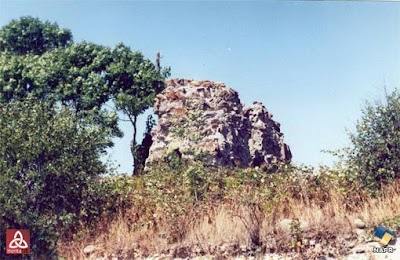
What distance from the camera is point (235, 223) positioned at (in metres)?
7.41

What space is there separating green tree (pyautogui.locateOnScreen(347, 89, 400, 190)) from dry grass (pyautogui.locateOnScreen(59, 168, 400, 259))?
0.28 metres

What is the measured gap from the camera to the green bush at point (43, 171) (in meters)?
7.61

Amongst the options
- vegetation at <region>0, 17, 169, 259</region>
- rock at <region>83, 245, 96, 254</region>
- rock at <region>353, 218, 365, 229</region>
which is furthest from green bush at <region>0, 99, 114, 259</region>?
rock at <region>353, 218, 365, 229</region>

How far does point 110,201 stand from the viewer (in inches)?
342

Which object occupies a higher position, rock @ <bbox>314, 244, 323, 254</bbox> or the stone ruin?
the stone ruin

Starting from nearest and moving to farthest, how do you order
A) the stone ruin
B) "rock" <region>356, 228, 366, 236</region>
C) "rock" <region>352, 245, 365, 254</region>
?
"rock" <region>352, 245, 365, 254</region> → "rock" <region>356, 228, 366, 236</region> → the stone ruin

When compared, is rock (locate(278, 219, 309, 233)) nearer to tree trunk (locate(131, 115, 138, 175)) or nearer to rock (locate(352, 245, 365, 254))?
rock (locate(352, 245, 365, 254))

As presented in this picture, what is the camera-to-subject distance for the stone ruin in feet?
39.4

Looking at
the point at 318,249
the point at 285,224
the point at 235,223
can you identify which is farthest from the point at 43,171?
the point at 318,249

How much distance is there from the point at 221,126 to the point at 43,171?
16.9 feet

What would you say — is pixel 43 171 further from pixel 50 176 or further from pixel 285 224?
pixel 285 224

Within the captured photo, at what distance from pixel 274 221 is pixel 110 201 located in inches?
109

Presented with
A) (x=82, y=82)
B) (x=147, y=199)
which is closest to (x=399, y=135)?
(x=147, y=199)

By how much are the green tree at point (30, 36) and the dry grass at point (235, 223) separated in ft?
48.6
